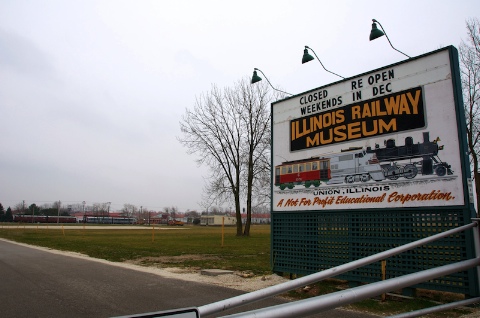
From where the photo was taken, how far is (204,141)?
36.3 meters

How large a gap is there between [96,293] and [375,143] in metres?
6.78

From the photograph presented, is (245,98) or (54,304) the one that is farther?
(245,98)

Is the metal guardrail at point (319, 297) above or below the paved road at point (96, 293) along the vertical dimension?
above

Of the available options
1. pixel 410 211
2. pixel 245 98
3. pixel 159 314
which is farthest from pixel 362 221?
pixel 245 98

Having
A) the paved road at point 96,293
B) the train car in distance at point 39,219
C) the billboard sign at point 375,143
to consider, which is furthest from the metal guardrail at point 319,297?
the train car in distance at point 39,219

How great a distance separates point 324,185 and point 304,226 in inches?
46.5

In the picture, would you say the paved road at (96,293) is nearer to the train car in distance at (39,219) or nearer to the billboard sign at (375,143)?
the billboard sign at (375,143)

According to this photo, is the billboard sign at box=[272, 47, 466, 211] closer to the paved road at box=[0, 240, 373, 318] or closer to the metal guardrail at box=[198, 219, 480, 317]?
the paved road at box=[0, 240, 373, 318]

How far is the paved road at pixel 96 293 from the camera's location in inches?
249

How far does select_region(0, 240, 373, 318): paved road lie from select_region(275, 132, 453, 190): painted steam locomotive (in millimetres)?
2931

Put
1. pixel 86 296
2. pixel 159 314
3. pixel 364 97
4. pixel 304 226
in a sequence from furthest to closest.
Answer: pixel 304 226 < pixel 364 97 < pixel 86 296 < pixel 159 314

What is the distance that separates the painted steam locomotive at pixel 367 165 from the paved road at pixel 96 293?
2931 mm

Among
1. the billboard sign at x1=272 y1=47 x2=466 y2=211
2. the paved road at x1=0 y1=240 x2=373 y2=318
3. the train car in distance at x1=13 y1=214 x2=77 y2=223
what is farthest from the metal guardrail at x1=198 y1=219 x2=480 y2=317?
the train car in distance at x1=13 y1=214 x2=77 y2=223

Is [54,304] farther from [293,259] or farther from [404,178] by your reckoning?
[404,178]
